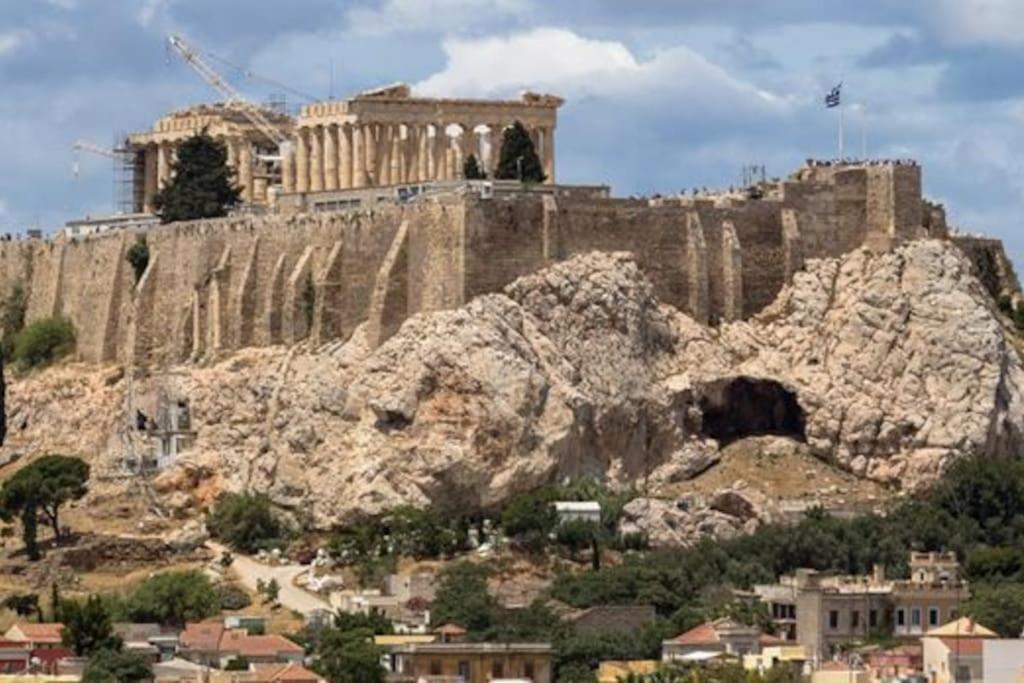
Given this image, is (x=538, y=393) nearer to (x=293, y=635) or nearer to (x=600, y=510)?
(x=600, y=510)

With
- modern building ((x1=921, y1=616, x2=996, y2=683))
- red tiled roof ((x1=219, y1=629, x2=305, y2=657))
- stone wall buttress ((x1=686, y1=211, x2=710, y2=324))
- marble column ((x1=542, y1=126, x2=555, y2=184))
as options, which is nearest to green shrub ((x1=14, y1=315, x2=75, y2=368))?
marble column ((x1=542, y1=126, x2=555, y2=184))

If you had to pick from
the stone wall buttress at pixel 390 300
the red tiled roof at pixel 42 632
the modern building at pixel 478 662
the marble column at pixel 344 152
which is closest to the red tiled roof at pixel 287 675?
the modern building at pixel 478 662

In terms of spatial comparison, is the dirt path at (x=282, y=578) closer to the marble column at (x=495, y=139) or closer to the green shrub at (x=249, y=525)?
the green shrub at (x=249, y=525)

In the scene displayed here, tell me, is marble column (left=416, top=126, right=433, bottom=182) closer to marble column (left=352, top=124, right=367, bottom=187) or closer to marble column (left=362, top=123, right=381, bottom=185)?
marble column (left=362, top=123, right=381, bottom=185)

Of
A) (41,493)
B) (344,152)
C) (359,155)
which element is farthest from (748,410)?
(41,493)

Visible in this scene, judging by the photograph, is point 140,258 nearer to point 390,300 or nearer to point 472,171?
point 472,171
